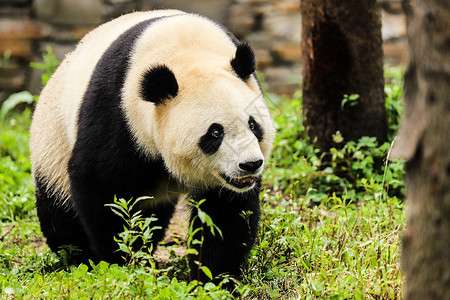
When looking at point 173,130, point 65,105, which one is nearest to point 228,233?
point 173,130

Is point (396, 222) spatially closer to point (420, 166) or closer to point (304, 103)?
point (304, 103)

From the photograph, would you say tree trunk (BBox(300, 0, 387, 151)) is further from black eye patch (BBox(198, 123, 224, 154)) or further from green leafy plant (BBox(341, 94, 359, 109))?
black eye patch (BBox(198, 123, 224, 154))

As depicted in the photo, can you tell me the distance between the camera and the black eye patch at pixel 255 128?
351 centimetres

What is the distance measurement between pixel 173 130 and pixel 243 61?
61 centimetres

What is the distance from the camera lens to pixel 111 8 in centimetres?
963

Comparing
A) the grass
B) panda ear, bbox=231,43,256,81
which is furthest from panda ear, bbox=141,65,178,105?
the grass

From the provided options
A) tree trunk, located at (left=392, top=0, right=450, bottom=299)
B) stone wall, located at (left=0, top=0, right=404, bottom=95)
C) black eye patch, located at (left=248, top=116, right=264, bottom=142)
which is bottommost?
stone wall, located at (left=0, top=0, right=404, bottom=95)

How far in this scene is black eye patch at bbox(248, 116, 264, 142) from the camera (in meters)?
3.51

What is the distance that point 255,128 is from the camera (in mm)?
3562

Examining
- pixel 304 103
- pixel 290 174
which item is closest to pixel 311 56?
pixel 304 103

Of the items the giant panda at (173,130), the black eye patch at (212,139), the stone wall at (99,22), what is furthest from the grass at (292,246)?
the stone wall at (99,22)

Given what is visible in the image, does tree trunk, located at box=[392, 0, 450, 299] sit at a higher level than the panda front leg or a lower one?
higher

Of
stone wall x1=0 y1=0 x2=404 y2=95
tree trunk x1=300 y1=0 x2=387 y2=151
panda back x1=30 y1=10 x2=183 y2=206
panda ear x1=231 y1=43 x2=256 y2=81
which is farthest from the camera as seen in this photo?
stone wall x1=0 y1=0 x2=404 y2=95

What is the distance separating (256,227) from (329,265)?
0.57 metres
